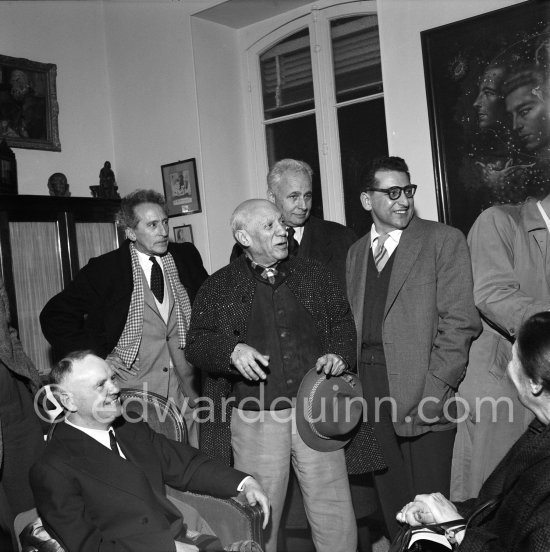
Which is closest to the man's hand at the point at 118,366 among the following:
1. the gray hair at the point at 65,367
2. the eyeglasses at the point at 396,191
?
the gray hair at the point at 65,367

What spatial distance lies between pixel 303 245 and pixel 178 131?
221 centimetres

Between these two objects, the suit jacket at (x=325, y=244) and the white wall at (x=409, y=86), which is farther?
the white wall at (x=409, y=86)

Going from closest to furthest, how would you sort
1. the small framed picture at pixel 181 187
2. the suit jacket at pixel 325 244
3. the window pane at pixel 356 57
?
the suit jacket at pixel 325 244, the window pane at pixel 356 57, the small framed picture at pixel 181 187

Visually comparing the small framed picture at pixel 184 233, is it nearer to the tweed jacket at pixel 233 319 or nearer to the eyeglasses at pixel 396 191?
the tweed jacket at pixel 233 319

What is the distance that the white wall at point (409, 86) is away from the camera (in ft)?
13.2

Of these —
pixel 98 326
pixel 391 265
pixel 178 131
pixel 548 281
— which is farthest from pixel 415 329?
pixel 178 131

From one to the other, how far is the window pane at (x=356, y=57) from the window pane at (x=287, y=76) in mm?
236

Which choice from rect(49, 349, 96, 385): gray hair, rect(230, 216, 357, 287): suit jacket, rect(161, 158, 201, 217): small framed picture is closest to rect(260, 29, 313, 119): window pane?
rect(161, 158, 201, 217): small framed picture

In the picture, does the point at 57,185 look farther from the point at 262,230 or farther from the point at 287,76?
the point at 262,230

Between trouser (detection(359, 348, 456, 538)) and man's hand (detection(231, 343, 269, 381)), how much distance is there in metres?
0.55

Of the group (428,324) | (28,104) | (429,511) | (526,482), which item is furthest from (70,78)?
(526,482)

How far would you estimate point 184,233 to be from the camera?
5445 millimetres

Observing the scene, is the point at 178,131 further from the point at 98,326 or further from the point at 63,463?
the point at 63,463

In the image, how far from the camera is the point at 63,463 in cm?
236
